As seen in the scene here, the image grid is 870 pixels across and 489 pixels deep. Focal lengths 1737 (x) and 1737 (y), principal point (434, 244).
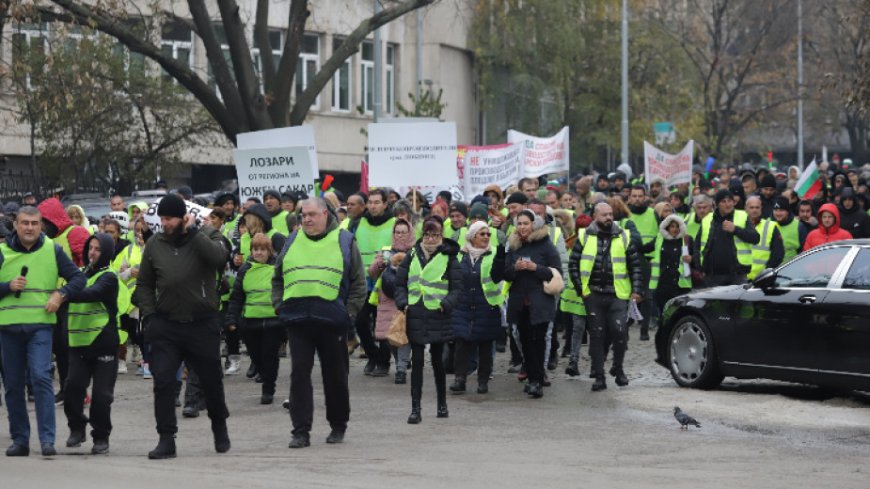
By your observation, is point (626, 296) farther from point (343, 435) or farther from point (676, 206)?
point (676, 206)

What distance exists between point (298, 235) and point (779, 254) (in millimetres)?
8281

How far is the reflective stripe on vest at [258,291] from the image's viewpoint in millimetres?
15602

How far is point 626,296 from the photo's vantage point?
16469 mm

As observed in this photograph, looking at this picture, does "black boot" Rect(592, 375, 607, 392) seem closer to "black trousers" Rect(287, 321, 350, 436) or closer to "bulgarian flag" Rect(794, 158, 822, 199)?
"black trousers" Rect(287, 321, 350, 436)

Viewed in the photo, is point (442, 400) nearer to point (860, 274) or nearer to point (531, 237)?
point (531, 237)

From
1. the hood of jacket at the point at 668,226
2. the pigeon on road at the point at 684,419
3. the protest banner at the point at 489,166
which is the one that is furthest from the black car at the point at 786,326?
the protest banner at the point at 489,166

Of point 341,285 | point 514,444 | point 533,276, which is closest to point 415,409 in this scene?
point 514,444

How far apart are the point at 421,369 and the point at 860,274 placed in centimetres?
380

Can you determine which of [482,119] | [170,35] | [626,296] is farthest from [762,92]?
[626,296]

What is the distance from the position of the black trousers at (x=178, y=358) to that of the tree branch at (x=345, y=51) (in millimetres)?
16284

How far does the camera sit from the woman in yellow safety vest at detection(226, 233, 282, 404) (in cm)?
1546

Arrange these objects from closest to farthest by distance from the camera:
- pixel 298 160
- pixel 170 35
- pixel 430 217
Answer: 1. pixel 430 217
2. pixel 298 160
3. pixel 170 35

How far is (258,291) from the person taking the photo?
15711mm

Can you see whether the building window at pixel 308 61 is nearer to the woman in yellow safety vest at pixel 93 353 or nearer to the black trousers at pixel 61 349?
the black trousers at pixel 61 349
